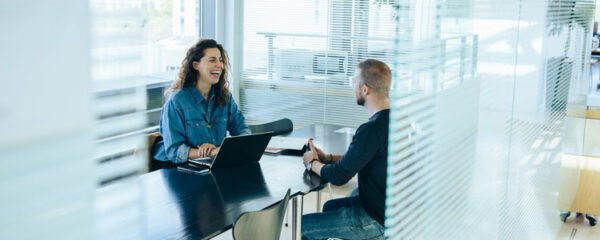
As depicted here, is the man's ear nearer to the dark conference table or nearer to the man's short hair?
the man's short hair

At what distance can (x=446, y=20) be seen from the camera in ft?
4.88

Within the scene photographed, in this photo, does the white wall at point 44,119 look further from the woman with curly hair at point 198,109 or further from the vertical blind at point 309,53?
the vertical blind at point 309,53

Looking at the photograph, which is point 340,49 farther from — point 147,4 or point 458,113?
point 147,4

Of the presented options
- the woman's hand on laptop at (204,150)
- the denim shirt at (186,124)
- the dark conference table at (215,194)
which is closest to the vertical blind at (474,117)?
the dark conference table at (215,194)

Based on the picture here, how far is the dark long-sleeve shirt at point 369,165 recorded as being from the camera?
2.76m

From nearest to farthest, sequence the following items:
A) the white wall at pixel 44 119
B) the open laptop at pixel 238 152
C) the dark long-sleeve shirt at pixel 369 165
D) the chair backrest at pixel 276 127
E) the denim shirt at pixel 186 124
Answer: the white wall at pixel 44 119 → the dark long-sleeve shirt at pixel 369 165 → the open laptop at pixel 238 152 → the denim shirt at pixel 186 124 → the chair backrest at pixel 276 127

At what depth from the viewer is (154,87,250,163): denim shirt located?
348cm

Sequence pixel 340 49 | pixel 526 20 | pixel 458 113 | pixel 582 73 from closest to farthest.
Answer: pixel 458 113
pixel 526 20
pixel 582 73
pixel 340 49

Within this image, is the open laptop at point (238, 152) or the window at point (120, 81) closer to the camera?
the window at point (120, 81)

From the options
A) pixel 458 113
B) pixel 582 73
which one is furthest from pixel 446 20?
pixel 582 73

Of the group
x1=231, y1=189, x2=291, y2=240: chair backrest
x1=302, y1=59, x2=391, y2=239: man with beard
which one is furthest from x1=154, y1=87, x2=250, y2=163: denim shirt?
x1=231, y1=189, x2=291, y2=240: chair backrest

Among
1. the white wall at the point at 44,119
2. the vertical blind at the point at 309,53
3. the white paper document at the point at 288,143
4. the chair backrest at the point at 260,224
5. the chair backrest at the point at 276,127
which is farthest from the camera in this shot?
the vertical blind at the point at 309,53

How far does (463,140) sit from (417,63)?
548 mm

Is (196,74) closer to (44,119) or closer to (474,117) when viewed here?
(474,117)
